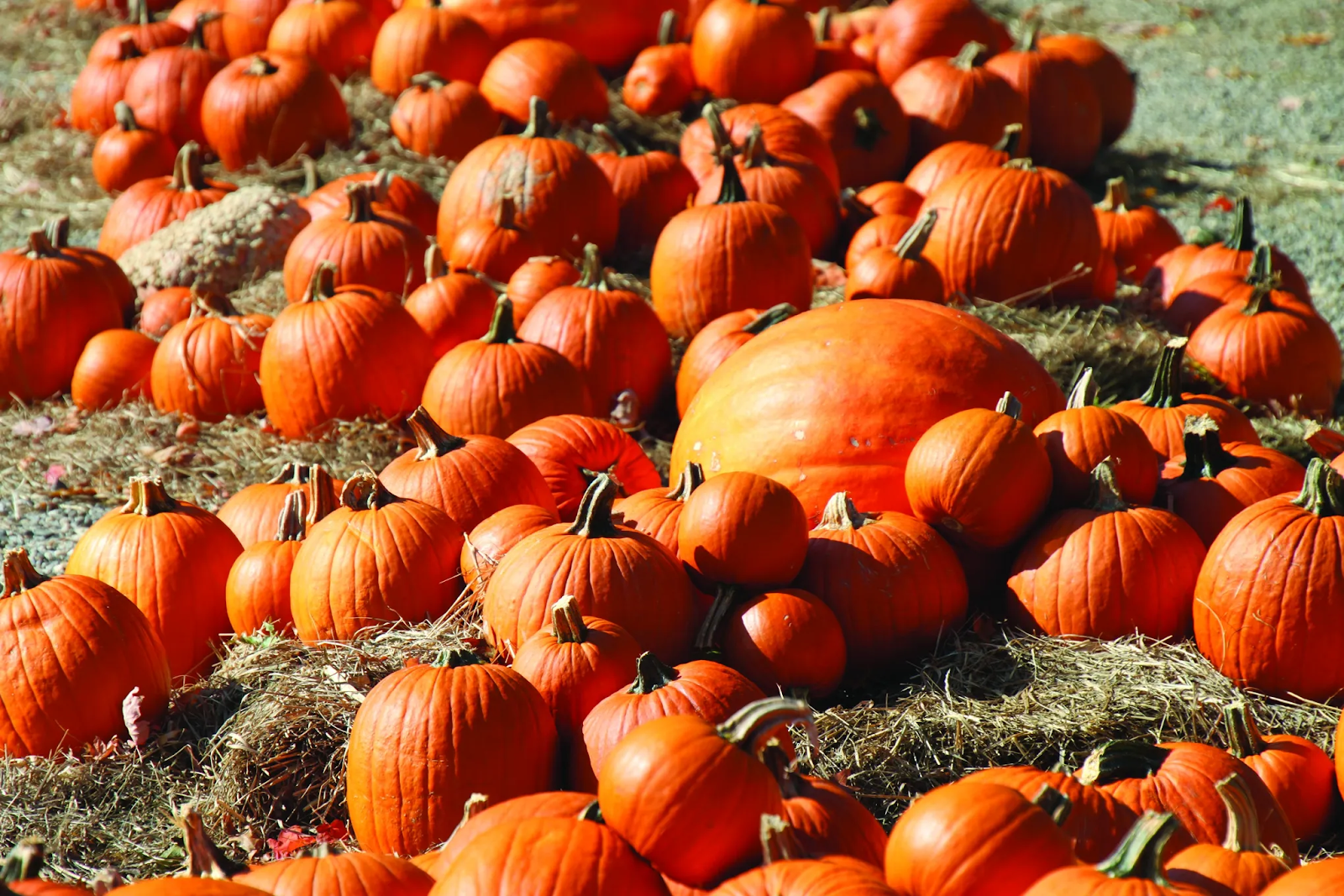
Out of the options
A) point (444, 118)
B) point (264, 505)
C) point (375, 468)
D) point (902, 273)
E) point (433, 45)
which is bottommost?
point (375, 468)

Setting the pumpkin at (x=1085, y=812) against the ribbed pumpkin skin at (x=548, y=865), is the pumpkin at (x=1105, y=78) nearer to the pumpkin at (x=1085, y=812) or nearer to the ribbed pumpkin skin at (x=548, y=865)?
the pumpkin at (x=1085, y=812)

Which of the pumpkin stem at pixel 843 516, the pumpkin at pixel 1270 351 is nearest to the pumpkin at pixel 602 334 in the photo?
the pumpkin stem at pixel 843 516

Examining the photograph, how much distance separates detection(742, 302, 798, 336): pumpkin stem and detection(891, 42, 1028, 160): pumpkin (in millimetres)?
2760

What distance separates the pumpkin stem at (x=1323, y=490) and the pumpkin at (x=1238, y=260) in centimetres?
271

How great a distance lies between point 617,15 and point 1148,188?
3499mm

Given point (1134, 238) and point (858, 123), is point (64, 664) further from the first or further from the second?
point (1134, 238)

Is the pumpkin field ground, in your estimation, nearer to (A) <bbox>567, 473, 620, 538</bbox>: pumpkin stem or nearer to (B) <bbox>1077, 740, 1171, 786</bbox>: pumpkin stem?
(B) <bbox>1077, 740, 1171, 786</bbox>: pumpkin stem

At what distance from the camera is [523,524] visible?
11.5 feet

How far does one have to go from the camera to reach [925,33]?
7625mm

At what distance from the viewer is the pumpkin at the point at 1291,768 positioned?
2812 mm

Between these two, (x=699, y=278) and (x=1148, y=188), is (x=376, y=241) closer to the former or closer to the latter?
(x=699, y=278)

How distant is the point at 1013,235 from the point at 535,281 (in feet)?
6.63

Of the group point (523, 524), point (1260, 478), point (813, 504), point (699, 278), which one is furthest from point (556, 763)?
point (699, 278)

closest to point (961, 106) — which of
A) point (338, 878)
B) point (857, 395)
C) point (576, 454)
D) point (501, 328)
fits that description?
point (501, 328)
